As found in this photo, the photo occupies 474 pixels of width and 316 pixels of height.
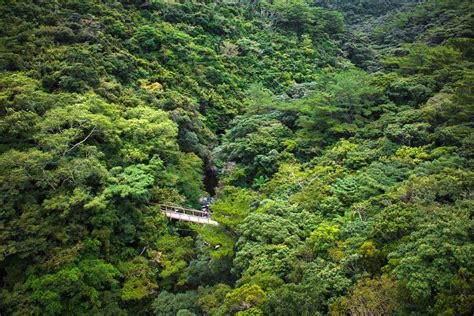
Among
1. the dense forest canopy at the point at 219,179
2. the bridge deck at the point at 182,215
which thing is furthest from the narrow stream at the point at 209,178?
the bridge deck at the point at 182,215

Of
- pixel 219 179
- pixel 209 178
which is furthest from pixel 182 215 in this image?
pixel 209 178

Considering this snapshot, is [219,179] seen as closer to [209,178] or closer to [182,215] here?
[209,178]

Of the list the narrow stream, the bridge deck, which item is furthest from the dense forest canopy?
the bridge deck

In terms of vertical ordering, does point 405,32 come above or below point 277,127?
above

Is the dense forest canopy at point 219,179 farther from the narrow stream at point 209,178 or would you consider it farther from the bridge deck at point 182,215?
the bridge deck at point 182,215

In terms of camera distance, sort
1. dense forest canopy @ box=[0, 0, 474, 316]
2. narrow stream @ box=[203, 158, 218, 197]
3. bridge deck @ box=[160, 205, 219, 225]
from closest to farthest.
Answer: dense forest canopy @ box=[0, 0, 474, 316], bridge deck @ box=[160, 205, 219, 225], narrow stream @ box=[203, 158, 218, 197]

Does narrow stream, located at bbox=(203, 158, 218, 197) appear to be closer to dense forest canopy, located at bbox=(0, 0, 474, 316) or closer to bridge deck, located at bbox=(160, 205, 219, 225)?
dense forest canopy, located at bbox=(0, 0, 474, 316)

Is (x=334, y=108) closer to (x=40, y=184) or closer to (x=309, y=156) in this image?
(x=309, y=156)

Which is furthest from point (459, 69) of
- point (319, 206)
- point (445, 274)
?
point (445, 274)

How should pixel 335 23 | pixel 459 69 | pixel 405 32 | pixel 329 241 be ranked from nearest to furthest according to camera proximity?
pixel 329 241 < pixel 459 69 < pixel 405 32 < pixel 335 23
